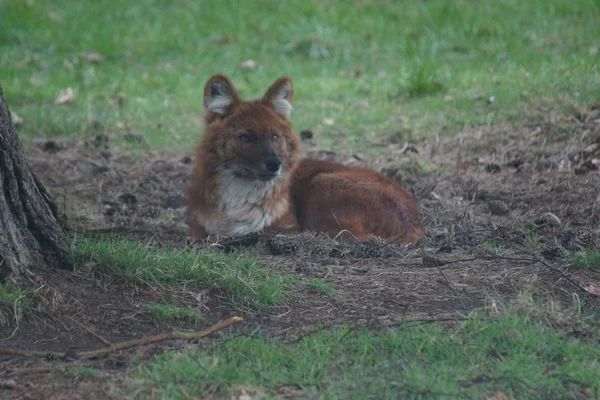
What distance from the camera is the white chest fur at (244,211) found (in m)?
6.91

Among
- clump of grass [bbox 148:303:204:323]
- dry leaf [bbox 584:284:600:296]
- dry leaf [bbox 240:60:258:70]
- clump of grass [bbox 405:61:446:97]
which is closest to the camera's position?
clump of grass [bbox 148:303:204:323]

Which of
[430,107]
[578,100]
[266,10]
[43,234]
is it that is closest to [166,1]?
[266,10]

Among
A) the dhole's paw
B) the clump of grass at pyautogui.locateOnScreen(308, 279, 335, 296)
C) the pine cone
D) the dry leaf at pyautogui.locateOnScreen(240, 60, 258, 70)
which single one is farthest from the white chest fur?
the dry leaf at pyautogui.locateOnScreen(240, 60, 258, 70)

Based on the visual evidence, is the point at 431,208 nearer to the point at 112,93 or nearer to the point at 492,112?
the point at 492,112

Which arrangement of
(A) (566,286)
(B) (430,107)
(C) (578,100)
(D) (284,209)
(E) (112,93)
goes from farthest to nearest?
(E) (112,93)
(B) (430,107)
(C) (578,100)
(D) (284,209)
(A) (566,286)

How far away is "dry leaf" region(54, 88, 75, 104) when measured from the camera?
10695 mm

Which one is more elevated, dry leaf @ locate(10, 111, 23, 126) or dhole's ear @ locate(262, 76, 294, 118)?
dhole's ear @ locate(262, 76, 294, 118)

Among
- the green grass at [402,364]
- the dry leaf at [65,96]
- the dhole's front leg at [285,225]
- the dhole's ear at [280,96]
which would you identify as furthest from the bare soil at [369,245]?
the dry leaf at [65,96]

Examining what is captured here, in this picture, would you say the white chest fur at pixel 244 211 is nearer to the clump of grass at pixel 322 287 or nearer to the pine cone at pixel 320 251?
the pine cone at pixel 320 251

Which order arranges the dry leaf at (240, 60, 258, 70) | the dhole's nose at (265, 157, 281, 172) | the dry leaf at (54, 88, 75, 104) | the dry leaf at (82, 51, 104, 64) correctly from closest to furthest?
the dhole's nose at (265, 157, 281, 172)
the dry leaf at (54, 88, 75, 104)
the dry leaf at (240, 60, 258, 70)
the dry leaf at (82, 51, 104, 64)

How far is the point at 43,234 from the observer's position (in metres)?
4.93

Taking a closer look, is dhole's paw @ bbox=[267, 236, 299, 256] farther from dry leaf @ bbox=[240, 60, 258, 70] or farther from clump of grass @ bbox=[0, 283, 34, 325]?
dry leaf @ bbox=[240, 60, 258, 70]

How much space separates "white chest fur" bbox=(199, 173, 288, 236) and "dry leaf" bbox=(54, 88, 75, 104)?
442 cm

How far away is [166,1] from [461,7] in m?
4.84
